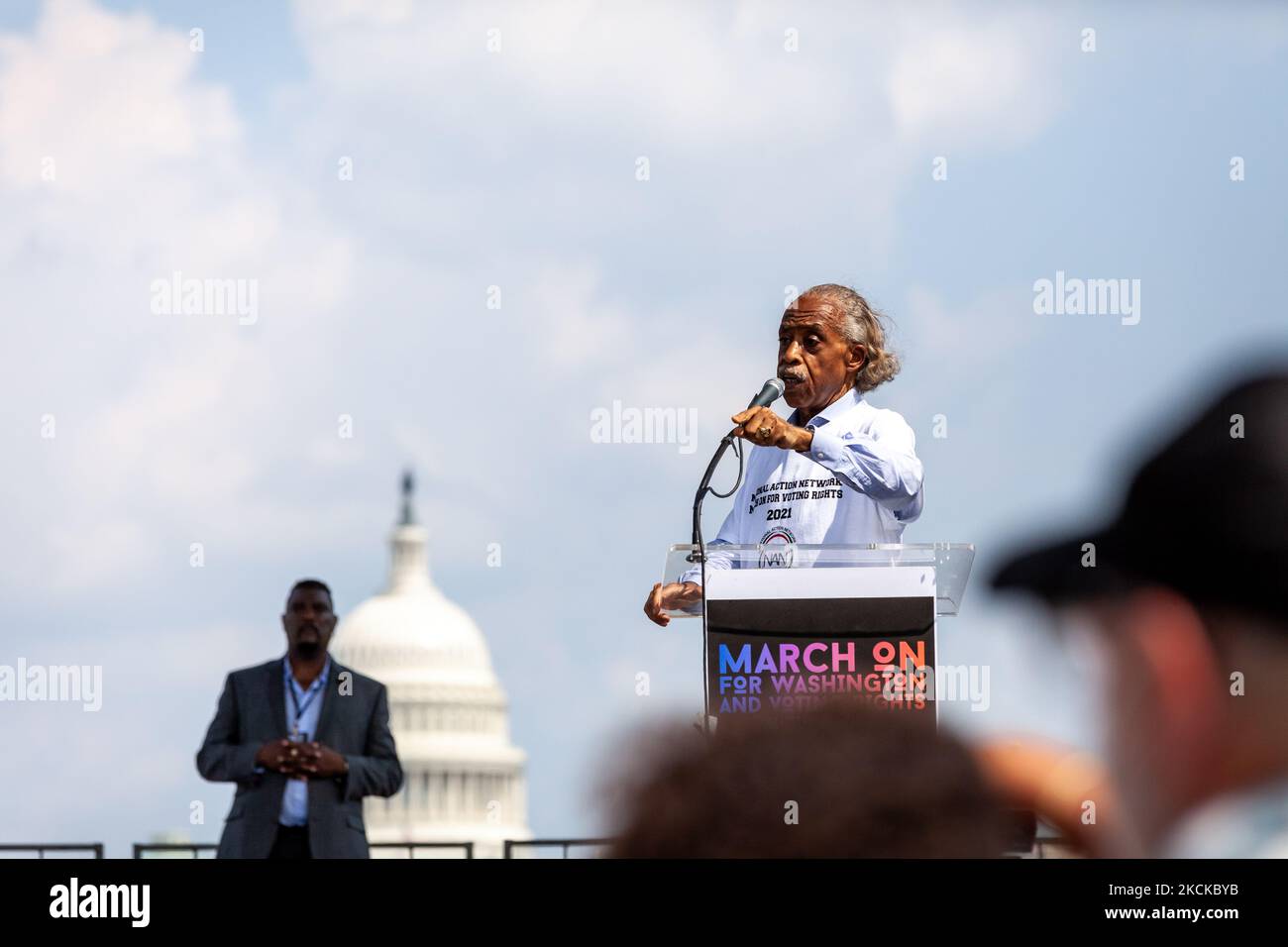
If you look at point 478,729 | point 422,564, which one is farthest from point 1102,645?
point 422,564

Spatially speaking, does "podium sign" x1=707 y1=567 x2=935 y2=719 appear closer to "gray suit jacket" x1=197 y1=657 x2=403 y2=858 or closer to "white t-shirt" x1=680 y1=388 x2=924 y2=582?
"white t-shirt" x1=680 y1=388 x2=924 y2=582

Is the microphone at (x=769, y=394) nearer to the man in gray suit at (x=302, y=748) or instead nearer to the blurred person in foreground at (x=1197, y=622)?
the man in gray suit at (x=302, y=748)

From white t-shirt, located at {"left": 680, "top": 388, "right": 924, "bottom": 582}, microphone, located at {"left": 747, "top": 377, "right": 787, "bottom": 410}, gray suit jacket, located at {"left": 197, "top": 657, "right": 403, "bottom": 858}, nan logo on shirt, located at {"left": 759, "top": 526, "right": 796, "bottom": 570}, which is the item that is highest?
microphone, located at {"left": 747, "top": 377, "right": 787, "bottom": 410}

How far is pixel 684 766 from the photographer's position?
1.66 metres

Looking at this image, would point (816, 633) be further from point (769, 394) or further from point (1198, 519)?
point (1198, 519)

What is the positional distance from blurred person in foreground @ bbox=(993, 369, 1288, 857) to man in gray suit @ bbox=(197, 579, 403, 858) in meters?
4.35

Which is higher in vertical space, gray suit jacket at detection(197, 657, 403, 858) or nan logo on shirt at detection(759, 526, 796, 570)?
nan logo on shirt at detection(759, 526, 796, 570)

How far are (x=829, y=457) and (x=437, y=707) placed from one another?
8050cm

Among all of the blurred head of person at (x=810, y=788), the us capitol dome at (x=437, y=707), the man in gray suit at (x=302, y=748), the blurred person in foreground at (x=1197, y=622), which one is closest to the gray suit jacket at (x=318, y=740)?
the man in gray suit at (x=302, y=748)

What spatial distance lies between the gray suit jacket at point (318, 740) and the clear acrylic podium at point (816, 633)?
1.68 metres

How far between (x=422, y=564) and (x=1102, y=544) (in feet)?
294

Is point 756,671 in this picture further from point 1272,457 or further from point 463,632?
point 463,632

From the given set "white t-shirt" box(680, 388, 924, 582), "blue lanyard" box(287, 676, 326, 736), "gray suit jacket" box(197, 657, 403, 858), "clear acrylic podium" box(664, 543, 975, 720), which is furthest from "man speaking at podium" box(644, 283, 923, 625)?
"blue lanyard" box(287, 676, 326, 736)

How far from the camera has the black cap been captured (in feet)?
5.31
